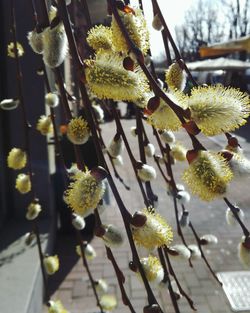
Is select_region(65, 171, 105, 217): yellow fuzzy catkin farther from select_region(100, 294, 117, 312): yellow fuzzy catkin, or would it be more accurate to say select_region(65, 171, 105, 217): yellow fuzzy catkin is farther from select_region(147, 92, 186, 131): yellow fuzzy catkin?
select_region(100, 294, 117, 312): yellow fuzzy catkin

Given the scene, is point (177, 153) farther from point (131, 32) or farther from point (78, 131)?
point (131, 32)

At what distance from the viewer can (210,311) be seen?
77.4 inches

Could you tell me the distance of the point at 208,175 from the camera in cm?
33

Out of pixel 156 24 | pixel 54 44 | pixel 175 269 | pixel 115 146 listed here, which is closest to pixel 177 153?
pixel 115 146

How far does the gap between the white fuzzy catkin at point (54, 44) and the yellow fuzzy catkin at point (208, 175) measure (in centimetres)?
18

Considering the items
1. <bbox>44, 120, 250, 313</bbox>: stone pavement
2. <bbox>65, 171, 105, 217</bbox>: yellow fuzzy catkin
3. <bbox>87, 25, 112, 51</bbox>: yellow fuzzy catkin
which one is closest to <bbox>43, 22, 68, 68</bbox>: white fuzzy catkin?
<bbox>87, 25, 112, 51</bbox>: yellow fuzzy catkin

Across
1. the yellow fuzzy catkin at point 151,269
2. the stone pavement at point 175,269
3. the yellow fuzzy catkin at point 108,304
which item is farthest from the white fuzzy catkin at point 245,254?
the stone pavement at point 175,269

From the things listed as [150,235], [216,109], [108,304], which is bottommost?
[108,304]

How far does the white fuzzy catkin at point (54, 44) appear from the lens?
1.32 feet

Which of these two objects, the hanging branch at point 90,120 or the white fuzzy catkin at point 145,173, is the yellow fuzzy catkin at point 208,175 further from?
the white fuzzy catkin at point 145,173

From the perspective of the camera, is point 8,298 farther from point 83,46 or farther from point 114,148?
point 83,46

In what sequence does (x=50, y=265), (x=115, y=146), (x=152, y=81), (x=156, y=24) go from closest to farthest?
(x=152, y=81)
(x=156, y=24)
(x=115, y=146)
(x=50, y=265)

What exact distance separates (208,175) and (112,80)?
109 mm

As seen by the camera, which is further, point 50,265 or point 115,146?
point 50,265
